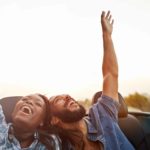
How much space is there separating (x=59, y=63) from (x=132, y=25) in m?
0.53

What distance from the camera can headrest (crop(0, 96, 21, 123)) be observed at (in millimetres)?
2146

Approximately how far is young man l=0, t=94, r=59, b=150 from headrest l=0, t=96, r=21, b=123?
2 cm

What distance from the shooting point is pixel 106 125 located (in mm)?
2281

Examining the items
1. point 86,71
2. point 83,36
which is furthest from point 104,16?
point 86,71

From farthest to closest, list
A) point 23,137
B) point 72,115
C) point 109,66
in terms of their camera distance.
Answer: point 109,66 → point 72,115 → point 23,137

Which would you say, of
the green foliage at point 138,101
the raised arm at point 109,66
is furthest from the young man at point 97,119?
the green foliage at point 138,101

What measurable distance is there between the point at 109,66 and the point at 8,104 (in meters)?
0.60

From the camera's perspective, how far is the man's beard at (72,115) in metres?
2.23

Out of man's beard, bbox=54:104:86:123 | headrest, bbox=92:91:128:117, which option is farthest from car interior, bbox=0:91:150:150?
man's beard, bbox=54:104:86:123

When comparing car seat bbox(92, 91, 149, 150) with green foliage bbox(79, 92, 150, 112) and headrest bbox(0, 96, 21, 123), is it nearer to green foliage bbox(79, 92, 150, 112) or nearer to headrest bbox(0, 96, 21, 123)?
green foliage bbox(79, 92, 150, 112)

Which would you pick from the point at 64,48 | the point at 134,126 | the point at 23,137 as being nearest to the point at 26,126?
the point at 23,137

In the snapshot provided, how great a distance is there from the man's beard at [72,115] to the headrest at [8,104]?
0.76 feet

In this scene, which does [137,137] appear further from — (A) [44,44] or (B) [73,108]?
(A) [44,44]

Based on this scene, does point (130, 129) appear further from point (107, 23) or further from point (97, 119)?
point (107, 23)
